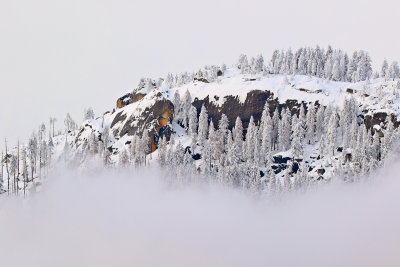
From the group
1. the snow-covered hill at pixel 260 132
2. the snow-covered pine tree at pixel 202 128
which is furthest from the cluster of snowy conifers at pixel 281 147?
the snow-covered hill at pixel 260 132

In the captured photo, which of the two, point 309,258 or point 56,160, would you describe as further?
point 56,160

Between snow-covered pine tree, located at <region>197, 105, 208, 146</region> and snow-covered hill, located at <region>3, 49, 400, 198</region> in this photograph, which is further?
snow-covered pine tree, located at <region>197, 105, 208, 146</region>

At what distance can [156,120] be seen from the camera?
18450cm

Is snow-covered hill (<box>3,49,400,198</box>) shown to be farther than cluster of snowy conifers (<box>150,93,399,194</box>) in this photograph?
Yes

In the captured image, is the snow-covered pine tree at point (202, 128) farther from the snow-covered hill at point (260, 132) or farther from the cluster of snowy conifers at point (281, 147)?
the snow-covered hill at point (260, 132)

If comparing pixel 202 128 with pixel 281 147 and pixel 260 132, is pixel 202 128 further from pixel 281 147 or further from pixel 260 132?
pixel 281 147

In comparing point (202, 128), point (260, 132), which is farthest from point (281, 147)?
point (202, 128)

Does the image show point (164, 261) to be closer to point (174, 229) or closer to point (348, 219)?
point (174, 229)

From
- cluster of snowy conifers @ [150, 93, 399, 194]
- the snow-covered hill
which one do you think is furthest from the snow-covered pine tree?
the snow-covered hill

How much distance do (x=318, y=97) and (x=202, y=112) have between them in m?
37.7

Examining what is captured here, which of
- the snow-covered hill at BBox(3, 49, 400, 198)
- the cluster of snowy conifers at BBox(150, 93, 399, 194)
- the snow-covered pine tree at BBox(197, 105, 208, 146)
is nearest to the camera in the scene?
the cluster of snowy conifers at BBox(150, 93, 399, 194)

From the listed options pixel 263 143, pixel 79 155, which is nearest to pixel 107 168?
pixel 79 155

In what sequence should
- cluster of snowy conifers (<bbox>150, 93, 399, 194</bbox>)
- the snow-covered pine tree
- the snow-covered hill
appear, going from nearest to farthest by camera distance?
cluster of snowy conifers (<bbox>150, 93, 399, 194</bbox>), the snow-covered hill, the snow-covered pine tree

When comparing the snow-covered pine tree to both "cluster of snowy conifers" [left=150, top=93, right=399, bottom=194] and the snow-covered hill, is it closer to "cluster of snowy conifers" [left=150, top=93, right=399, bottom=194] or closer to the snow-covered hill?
"cluster of snowy conifers" [left=150, top=93, right=399, bottom=194]
